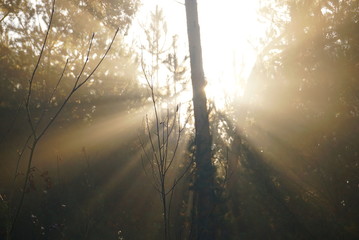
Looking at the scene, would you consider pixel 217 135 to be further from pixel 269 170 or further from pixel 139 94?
pixel 139 94

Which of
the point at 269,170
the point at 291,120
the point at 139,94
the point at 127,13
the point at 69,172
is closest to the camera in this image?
the point at 291,120

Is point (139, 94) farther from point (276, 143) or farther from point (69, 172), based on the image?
point (276, 143)

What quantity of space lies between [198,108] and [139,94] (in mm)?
Result: 6153

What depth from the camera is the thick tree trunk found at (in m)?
4.56

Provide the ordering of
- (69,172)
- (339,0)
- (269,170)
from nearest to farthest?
(339,0), (269,170), (69,172)

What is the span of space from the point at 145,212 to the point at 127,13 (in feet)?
20.8

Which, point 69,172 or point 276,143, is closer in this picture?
point 276,143

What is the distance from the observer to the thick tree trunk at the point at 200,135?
15.0 feet

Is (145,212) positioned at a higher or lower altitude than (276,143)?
lower

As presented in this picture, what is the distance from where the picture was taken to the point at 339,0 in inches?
263

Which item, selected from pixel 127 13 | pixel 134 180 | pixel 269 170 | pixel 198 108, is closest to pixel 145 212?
pixel 134 180

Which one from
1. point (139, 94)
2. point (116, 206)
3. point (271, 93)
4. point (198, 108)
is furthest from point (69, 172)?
point (271, 93)

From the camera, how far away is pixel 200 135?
190 inches

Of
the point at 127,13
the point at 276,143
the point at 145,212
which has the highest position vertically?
the point at 127,13
